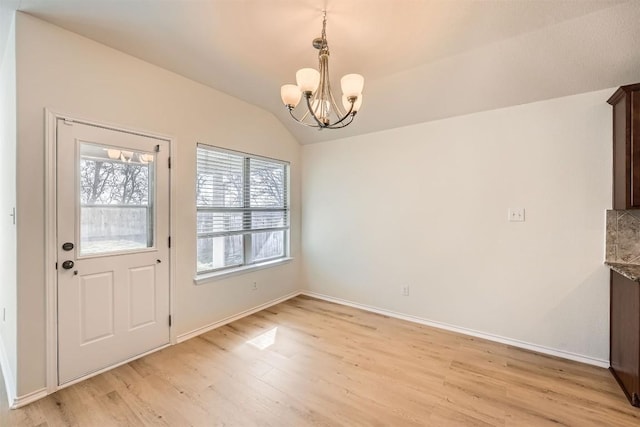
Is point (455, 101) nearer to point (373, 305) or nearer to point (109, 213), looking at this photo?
point (373, 305)

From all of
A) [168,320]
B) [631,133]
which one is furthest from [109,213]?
[631,133]

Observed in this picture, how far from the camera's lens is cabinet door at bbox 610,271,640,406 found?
193cm

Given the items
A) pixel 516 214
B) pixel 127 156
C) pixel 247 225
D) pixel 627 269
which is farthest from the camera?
pixel 247 225

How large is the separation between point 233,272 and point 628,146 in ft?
12.6

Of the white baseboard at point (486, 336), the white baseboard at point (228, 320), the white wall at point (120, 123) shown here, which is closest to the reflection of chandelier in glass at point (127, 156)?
the white wall at point (120, 123)

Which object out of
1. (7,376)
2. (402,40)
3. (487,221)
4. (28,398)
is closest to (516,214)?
(487,221)

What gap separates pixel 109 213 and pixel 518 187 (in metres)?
3.80

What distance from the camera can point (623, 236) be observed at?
2.38 metres

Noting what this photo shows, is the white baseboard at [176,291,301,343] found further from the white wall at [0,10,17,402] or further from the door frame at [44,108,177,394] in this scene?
the white wall at [0,10,17,402]

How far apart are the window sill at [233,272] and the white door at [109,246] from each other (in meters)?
0.39

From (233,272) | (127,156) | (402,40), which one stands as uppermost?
(402,40)

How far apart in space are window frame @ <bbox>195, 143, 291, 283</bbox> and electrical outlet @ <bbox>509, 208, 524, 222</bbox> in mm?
2810

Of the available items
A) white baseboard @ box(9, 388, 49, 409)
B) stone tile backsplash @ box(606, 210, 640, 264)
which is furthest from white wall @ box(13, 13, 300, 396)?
stone tile backsplash @ box(606, 210, 640, 264)

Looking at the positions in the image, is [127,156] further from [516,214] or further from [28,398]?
[516,214]
